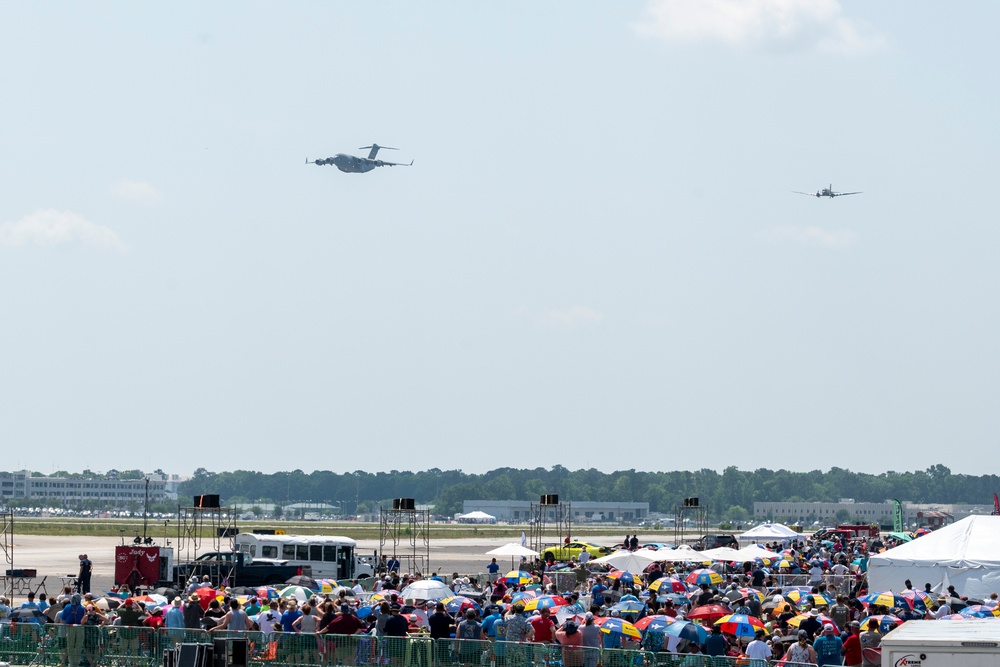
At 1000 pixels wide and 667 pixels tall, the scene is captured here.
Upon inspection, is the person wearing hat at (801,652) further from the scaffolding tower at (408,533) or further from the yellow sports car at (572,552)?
the yellow sports car at (572,552)

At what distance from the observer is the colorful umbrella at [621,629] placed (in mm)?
21250

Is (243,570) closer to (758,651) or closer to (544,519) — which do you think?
(758,651)

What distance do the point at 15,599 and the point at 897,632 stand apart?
109ft

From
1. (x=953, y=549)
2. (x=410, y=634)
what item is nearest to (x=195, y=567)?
(x=410, y=634)

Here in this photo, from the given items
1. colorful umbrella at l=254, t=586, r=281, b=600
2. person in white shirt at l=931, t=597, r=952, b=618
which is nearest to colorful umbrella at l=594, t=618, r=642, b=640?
person in white shirt at l=931, t=597, r=952, b=618

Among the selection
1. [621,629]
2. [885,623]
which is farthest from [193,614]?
[885,623]

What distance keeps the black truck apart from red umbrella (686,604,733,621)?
18289 mm

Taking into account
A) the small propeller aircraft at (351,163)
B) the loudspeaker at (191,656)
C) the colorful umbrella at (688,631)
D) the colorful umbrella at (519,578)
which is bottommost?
the colorful umbrella at (688,631)

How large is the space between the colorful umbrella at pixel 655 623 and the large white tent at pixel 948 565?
39.3 feet

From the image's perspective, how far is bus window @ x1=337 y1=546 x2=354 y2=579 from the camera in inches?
1705

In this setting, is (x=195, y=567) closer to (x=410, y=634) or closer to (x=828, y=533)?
(x=410, y=634)

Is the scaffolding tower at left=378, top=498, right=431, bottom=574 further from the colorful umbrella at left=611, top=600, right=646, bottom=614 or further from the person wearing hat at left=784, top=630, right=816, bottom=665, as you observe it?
the person wearing hat at left=784, top=630, right=816, bottom=665

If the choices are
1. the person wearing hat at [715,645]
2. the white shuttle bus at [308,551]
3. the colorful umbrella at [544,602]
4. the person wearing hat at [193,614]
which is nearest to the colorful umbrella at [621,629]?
the person wearing hat at [715,645]

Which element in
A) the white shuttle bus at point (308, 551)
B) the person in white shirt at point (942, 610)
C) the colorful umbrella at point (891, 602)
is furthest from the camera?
the white shuttle bus at point (308, 551)
